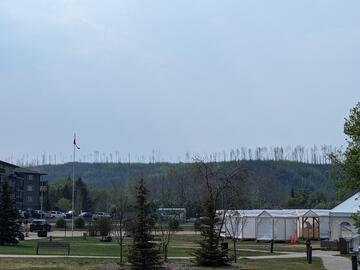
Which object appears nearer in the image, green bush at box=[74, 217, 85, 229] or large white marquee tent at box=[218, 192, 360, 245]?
large white marquee tent at box=[218, 192, 360, 245]

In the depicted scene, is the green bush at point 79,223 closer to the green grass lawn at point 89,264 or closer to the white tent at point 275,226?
the white tent at point 275,226

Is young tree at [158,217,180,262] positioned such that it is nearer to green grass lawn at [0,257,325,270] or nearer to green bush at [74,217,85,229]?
green grass lawn at [0,257,325,270]

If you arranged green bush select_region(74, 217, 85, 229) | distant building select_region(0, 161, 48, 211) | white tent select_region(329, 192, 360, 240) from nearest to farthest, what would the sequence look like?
1. white tent select_region(329, 192, 360, 240)
2. green bush select_region(74, 217, 85, 229)
3. distant building select_region(0, 161, 48, 211)

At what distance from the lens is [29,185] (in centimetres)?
13538

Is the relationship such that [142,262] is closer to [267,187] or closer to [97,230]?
[97,230]

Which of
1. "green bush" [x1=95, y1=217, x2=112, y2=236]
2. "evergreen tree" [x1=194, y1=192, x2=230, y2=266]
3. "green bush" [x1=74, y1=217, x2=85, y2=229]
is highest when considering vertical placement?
"evergreen tree" [x1=194, y1=192, x2=230, y2=266]

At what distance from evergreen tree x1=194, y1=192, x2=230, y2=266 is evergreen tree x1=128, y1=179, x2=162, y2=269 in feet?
9.40

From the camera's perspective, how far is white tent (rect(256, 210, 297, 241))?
62.3m

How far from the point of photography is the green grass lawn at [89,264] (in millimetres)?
27219

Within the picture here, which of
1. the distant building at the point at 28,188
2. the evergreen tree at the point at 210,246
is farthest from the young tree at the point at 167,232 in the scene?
the distant building at the point at 28,188

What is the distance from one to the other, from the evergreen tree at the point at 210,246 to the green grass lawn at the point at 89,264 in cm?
65

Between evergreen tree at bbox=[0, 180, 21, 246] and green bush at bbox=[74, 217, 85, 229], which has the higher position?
evergreen tree at bbox=[0, 180, 21, 246]

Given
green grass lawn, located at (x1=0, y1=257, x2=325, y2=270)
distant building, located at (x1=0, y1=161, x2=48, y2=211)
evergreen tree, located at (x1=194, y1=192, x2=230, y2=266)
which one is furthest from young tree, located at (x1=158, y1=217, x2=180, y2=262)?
distant building, located at (x1=0, y1=161, x2=48, y2=211)

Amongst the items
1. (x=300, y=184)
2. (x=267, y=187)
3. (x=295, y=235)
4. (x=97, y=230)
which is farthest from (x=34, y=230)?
(x=300, y=184)
